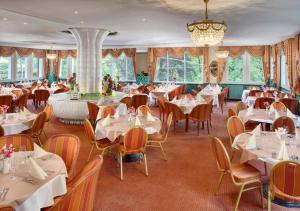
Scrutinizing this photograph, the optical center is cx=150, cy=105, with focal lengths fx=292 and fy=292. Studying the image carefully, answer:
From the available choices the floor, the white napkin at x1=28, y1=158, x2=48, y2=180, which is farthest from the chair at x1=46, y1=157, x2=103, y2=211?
the floor

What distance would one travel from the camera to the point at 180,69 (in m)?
18.1

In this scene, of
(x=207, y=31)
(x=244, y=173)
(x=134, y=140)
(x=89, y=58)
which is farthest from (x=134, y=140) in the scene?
(x=89, y=58)

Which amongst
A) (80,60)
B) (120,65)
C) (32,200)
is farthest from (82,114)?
(120,65)

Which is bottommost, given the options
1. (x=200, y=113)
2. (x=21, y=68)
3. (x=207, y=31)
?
(x=200, y=113)

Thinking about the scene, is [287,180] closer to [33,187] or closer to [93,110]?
[33,187]

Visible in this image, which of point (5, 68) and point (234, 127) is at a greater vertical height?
point (5, 68)

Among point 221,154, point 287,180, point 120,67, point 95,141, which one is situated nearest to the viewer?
point 287,180

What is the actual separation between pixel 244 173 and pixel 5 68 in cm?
1715

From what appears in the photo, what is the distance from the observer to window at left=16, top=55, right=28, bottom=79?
18438 millimetres

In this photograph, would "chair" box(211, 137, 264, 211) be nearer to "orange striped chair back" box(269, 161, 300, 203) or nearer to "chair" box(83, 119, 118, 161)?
"orange striped chair back" box(269, 161, 300, 203)

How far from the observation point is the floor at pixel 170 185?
4086mm

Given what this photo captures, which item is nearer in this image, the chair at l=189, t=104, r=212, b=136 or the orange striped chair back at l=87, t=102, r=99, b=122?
the chair at l=189, t=104, r=212, b=136

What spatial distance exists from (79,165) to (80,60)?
5.57m

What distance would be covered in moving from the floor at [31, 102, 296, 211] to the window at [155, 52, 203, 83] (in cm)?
1125
